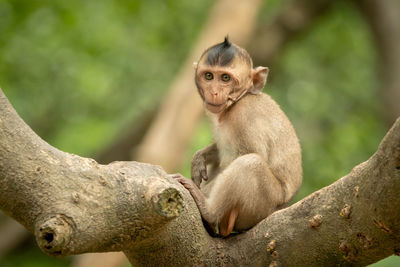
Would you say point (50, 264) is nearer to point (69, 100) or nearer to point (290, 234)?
point (69, 100)

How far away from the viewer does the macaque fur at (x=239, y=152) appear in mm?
5188

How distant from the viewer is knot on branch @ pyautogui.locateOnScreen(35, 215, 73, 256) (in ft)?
11.4

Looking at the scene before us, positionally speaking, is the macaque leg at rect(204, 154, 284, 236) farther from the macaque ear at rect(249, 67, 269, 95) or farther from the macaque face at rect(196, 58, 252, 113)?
the macaque ear at rect(249, 67, 269, 95)

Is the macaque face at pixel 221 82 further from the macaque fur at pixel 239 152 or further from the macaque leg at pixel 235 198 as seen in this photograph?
the macaque leg at pixel 235 198

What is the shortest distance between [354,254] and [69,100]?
13590mm

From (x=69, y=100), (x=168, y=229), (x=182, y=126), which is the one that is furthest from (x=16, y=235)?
(x=168, y=229)

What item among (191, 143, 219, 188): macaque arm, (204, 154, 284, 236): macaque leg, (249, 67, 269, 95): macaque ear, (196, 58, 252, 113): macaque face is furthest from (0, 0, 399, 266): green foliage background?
(204, 154, 284, 236): macaque leg

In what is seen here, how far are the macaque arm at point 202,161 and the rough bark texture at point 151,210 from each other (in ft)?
4.69

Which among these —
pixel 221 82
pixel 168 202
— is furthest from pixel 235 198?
pixel 221 82

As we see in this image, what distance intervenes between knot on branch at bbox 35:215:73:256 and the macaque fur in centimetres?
180

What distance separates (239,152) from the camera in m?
5.85

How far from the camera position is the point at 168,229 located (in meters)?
4.45

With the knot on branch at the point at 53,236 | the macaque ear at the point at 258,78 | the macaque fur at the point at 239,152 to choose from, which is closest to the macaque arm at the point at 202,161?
the macaque fur at the point at 239,152

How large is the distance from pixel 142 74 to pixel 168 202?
13.0 meters
